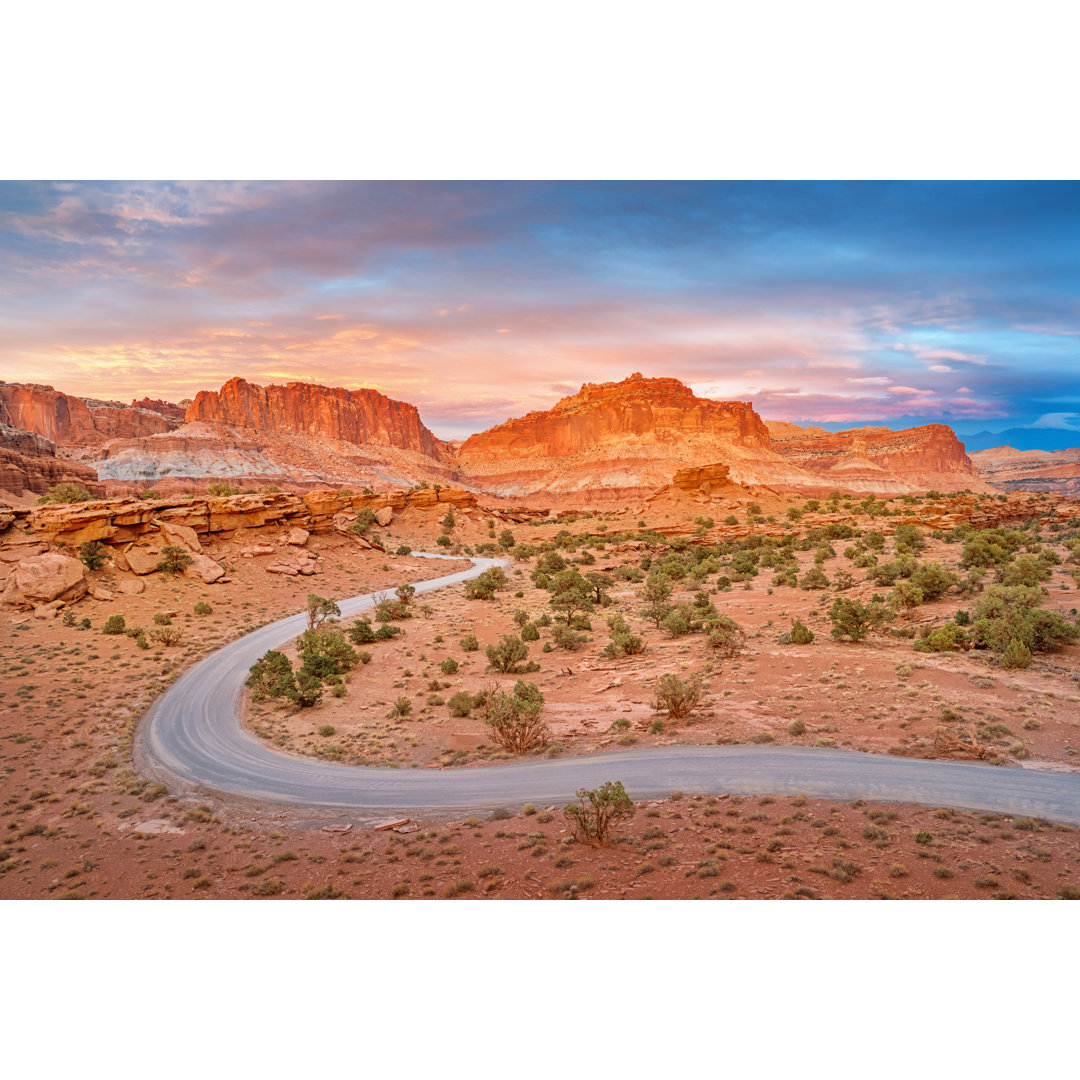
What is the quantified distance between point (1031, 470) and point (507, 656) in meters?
161

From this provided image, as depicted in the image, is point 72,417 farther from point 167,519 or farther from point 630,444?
point 630,444

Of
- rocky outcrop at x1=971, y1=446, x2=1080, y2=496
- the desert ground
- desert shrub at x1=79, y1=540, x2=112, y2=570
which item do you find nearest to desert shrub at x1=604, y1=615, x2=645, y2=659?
the desert ground

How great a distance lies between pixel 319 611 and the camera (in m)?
32.7

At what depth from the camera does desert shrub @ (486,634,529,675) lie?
21641mm

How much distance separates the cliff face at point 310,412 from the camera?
490ft

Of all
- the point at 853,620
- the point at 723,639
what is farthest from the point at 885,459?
the point at 723,639

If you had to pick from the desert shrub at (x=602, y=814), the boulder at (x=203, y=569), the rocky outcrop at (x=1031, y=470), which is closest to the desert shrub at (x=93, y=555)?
the boulder at (x=203, y=569)

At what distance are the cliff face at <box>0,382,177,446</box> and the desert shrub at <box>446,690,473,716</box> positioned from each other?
110 metres

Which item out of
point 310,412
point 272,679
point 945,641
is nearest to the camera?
point 945,641

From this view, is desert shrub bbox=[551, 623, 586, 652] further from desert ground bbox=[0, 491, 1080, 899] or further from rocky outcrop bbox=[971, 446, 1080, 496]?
rocky outcrop bbox=[971, 446, 1080, 496]

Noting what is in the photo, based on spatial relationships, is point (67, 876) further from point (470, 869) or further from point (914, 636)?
point (914, 636)

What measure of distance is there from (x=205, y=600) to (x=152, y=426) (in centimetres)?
13060

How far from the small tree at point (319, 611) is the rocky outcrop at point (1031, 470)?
88388 millimetres

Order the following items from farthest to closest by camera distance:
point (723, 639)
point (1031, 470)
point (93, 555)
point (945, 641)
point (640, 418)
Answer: point (640, 418), point (1031, 470), point (93, 555), point (723, 639), point (945, 641)
